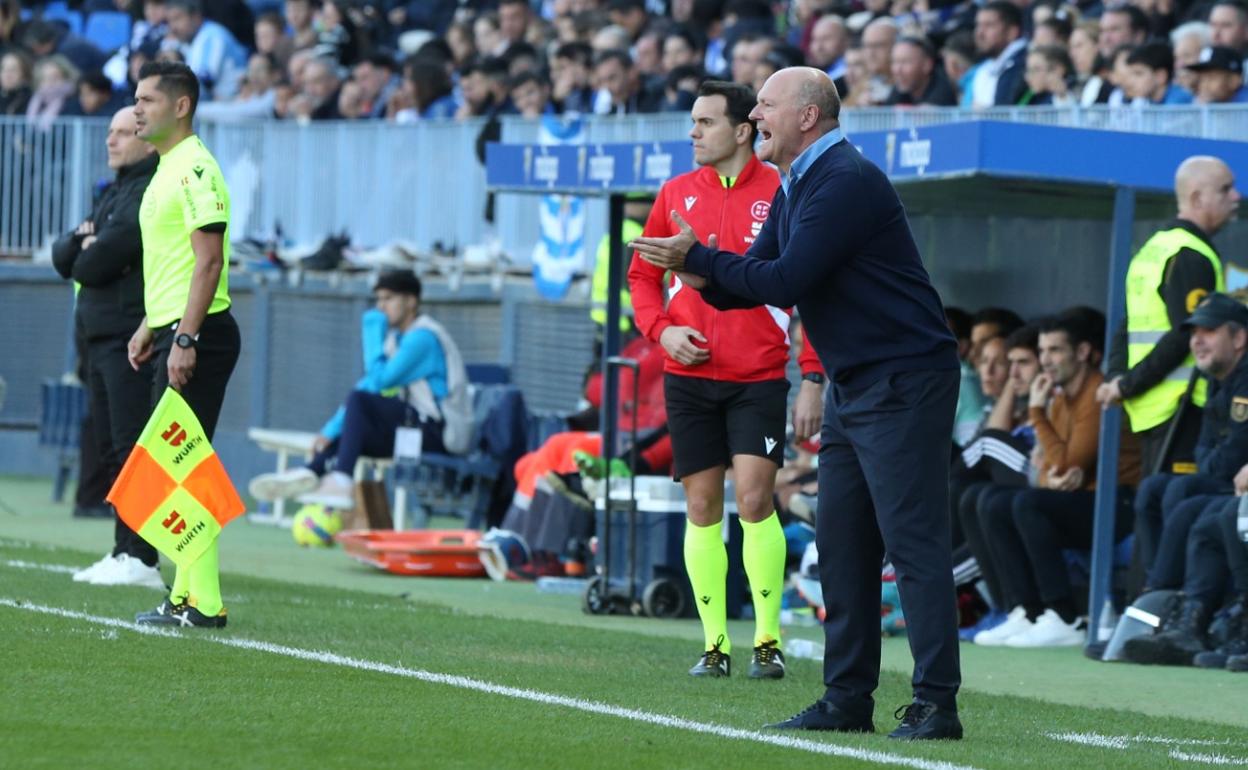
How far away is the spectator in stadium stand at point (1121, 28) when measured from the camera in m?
14.5

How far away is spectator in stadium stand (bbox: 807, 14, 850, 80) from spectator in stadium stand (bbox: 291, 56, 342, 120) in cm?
556

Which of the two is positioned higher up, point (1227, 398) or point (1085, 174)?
point (1085, 174)

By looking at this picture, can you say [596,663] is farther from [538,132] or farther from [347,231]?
[347,231]

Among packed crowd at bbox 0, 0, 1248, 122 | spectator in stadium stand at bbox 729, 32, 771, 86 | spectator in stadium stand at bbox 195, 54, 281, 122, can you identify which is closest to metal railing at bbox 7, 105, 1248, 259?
packed crowd at bbox 0, 0, 1248, 122

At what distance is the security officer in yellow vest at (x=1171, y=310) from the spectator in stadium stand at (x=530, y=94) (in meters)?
7.87

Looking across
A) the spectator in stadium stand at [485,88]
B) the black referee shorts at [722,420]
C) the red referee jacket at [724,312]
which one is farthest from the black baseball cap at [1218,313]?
the spectator in stadium stand at [485,88]

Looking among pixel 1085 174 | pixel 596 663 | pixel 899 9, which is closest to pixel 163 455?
pixel 596 663

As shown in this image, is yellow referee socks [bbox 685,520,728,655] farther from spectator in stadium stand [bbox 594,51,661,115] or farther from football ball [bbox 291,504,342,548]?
spectator in stadium stand [bbox 594,51,661,115]

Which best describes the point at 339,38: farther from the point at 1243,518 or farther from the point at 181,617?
the point at 1243,518

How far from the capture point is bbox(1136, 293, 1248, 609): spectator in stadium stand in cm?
1008

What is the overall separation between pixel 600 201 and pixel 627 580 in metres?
5.80

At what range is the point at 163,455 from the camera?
9242mm

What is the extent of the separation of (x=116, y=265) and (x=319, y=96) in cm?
1034

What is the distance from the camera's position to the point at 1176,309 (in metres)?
10.5
